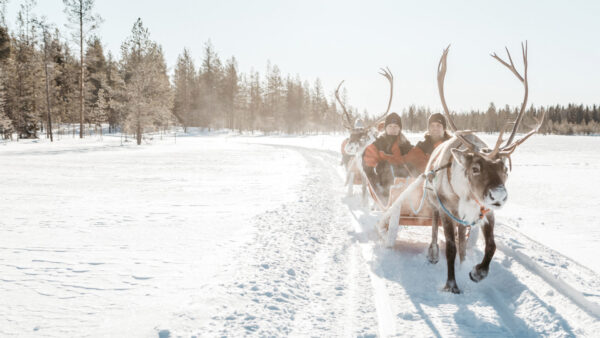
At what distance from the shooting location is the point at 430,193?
13.9 feet

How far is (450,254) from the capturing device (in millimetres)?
3684

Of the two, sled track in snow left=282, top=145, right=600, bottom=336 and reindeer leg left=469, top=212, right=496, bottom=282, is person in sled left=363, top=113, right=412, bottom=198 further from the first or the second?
reindeer leg left=469, top=212, right=496, bottom=282

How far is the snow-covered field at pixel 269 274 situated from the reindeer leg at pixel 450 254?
0.10 m

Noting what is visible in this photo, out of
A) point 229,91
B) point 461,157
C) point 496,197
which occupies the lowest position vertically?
point 496,197

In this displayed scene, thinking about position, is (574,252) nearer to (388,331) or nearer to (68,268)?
(388,331)

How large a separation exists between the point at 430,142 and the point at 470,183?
2922mm

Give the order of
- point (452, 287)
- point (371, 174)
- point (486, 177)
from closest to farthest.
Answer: point (486, 177)
point (452, 287)
point (371, 174)

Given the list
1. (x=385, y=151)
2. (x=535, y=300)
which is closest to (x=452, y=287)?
(x=535, y=300)

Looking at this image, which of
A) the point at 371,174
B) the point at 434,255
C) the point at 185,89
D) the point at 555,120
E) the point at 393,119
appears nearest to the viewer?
the point at 434,255

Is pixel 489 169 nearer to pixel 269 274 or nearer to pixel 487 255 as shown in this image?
pixel 487 255

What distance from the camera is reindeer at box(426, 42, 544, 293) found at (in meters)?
3.00

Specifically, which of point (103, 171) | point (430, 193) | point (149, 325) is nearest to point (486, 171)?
point (430, 193)

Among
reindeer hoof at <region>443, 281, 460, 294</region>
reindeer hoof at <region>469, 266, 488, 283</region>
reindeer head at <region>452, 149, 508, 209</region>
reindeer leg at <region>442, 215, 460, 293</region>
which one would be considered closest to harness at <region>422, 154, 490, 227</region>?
reindeer leg at <region>442, 215, 460, 293</region>

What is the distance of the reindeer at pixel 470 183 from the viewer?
3002 millimetres
